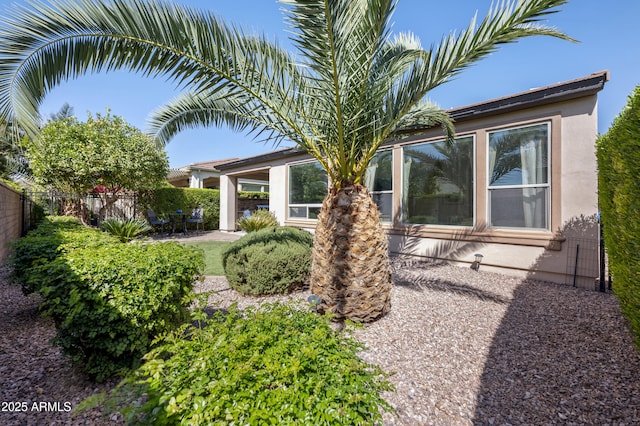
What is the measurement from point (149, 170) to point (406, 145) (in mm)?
9546

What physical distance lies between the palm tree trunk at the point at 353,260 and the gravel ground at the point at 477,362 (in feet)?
1.10

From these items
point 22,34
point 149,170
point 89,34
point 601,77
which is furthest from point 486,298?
point 149,170

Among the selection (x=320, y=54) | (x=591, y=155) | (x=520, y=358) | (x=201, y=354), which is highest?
(x=320, y=54)

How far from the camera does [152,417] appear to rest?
1.23 m

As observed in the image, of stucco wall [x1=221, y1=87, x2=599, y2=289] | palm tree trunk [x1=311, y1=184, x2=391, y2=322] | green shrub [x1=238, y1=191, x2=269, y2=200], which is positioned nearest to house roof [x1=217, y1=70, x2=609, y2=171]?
stucco wall [x1=221, y1=87, x2=599, y2=289]

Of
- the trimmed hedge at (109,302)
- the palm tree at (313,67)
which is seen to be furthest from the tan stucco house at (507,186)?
the trimmed hedge at (109,302)

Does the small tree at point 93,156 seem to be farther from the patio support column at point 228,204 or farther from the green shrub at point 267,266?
the green shrub at point 267,266

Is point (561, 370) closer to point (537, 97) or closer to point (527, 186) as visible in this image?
point (527, 186)

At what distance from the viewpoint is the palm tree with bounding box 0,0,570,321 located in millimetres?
2916

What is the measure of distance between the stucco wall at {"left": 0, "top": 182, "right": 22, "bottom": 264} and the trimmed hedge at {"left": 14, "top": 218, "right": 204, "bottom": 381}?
4.80 meters

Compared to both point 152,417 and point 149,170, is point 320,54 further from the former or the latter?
point 149,170

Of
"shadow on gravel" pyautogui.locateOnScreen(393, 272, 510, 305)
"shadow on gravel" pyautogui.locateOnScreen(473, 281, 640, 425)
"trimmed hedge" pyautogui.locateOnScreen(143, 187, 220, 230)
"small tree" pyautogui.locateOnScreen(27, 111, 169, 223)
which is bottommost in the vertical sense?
"shadow on gravel" pyautogui.locateOnScreen(473, 281, 640, 425)

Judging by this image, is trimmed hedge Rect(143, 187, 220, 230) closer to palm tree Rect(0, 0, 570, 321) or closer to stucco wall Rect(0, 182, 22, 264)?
stucco wall Rect(0, 182, 22, 264)

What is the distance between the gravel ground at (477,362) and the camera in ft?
7.58
